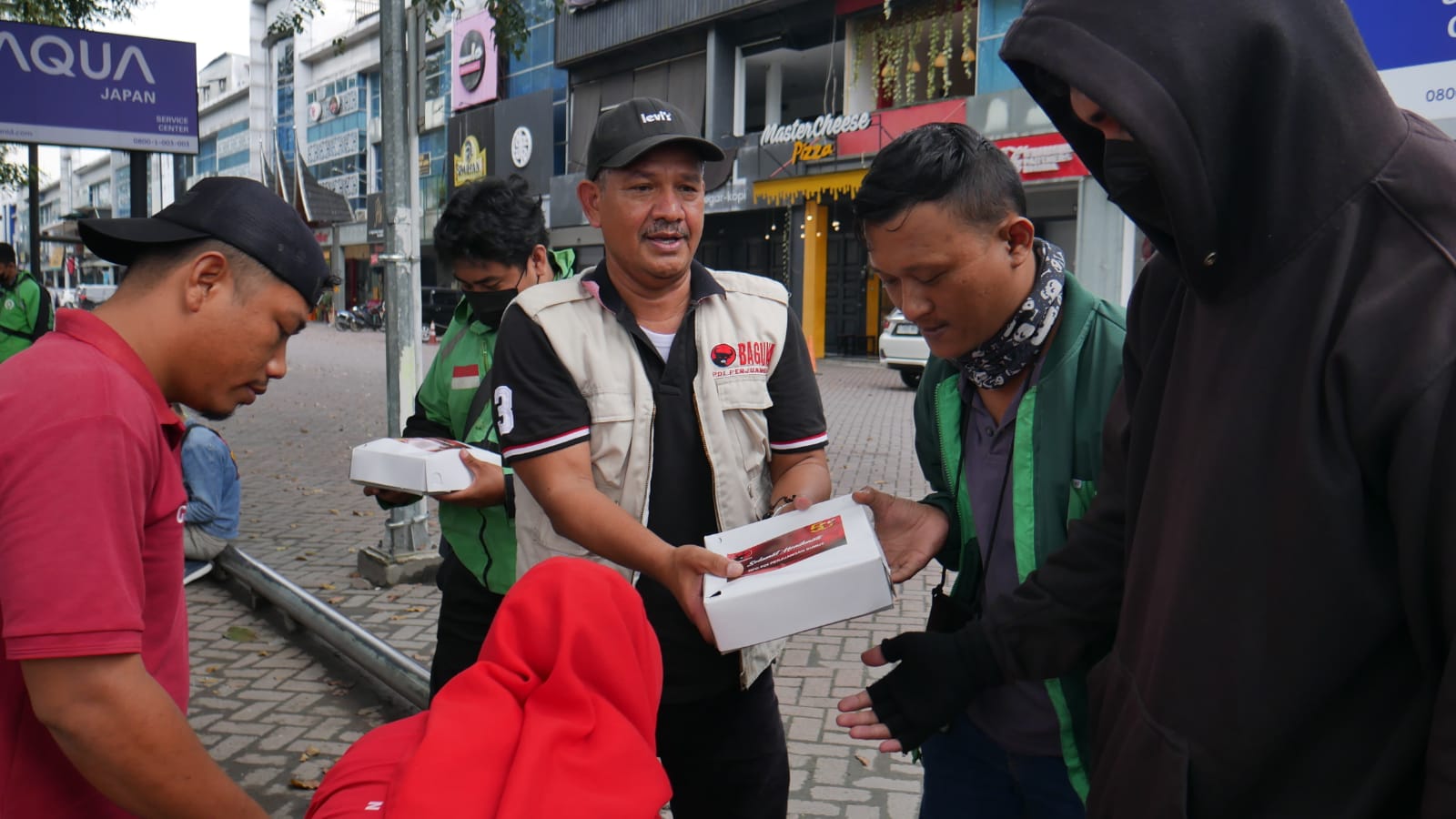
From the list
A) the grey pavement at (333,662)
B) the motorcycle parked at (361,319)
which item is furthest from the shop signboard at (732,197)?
the motorcycle parked at (361,319)

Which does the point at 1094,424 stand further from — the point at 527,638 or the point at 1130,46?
the point at 527,638

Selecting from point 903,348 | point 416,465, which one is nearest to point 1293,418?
point 416,465

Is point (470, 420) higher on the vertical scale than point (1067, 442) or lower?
lower

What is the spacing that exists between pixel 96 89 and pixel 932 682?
30.0 ft

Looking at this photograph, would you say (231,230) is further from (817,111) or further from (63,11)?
(817,111)

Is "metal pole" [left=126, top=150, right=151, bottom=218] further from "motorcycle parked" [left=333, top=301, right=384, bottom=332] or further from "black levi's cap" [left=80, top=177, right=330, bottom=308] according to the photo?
"motorcycle parked" [left=333, top=301, right=384, bottom=332]

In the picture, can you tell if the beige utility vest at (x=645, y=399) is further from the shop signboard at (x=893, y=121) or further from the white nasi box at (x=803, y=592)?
the shop signboard at (x=893, y=121)

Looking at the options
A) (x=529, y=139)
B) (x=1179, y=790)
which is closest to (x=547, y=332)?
(x=1179, y=790)

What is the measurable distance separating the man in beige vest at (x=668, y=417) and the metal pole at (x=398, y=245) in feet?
13.2

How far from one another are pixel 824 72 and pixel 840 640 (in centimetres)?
Result: 2335

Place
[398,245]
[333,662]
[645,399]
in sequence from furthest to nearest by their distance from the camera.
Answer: [398,245] → [333,662] → [645,399]

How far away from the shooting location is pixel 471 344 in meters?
3.42

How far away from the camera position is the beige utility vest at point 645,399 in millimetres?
2229

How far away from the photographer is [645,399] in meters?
2.24
